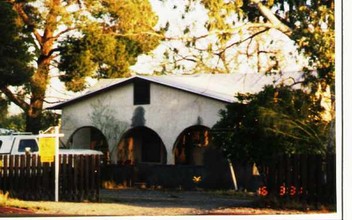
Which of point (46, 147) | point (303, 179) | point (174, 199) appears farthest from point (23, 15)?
point (303, 179)

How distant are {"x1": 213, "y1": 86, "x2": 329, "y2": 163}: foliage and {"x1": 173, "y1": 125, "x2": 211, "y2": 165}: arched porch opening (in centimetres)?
694

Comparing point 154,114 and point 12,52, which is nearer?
point 154,114

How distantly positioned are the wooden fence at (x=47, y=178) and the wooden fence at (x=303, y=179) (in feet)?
16.7

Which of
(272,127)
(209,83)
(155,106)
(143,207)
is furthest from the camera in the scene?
(209,83)

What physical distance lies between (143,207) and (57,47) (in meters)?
14.4

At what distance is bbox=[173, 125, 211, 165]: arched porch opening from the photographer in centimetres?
2570

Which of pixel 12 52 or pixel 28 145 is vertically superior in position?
pixel 12 52

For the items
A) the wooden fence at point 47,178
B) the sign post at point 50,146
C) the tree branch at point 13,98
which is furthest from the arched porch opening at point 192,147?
the sign post at point 50,146

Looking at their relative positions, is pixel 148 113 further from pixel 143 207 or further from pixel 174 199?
pixel 143 207

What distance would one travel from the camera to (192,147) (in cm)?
2667

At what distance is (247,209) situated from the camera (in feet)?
48.6

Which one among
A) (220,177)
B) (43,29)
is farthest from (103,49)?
(220,177)

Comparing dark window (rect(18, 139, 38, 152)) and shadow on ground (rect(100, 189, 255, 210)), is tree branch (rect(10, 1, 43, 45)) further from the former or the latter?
shadow on ground (rect(100, 189, 255, 210))

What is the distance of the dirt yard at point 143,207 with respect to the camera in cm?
1450
